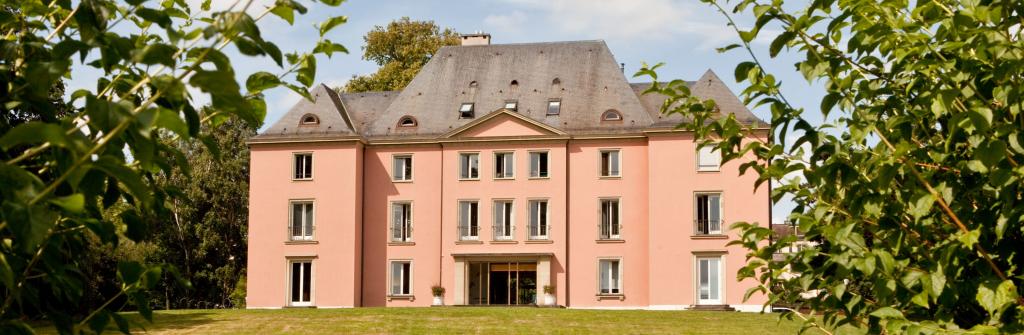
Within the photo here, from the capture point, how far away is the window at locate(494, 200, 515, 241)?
137 feet

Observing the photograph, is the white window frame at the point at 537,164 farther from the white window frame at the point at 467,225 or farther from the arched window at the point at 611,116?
the arched window at the point at 611,116

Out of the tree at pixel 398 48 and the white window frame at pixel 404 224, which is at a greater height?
the tree at pixel 398 48

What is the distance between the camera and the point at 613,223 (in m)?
41.5

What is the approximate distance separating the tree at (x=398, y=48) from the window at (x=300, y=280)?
47.9 ft

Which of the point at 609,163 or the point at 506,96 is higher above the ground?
the point at 506,96

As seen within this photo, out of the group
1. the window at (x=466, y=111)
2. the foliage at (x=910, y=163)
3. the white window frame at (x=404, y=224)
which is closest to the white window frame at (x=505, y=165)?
the window at (x=466, y=111)

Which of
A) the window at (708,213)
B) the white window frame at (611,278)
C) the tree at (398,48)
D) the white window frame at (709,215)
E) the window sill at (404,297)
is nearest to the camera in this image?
the white window frame at (709,215)

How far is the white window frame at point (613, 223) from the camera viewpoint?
4128 cm

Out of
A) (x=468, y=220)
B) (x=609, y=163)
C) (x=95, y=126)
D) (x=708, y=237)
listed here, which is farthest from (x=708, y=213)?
(x=95, y=126)

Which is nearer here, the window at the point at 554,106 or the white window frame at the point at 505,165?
the white window frame at the point at 505,165

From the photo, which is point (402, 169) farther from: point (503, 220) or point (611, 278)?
point (611, 278)

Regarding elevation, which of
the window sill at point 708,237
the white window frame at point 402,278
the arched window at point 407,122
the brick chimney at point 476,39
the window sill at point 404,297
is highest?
the brick chimney at point 476,39

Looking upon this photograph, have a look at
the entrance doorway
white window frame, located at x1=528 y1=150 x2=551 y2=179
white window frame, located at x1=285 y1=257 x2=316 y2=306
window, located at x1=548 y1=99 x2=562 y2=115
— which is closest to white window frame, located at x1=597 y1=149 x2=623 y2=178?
white window frame, located at x1=528 y1=150 x2=551 y2=179

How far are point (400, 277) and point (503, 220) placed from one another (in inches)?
188
